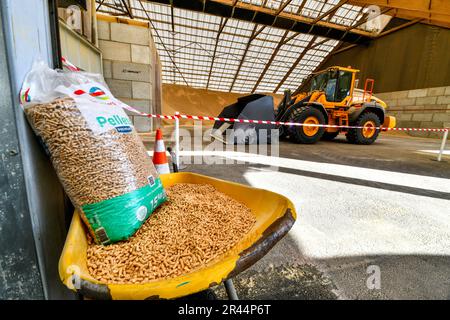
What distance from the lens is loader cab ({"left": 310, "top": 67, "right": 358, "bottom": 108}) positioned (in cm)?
592

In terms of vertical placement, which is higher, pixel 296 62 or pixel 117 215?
pixel 296 62

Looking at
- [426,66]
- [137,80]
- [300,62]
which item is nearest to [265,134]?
[137,80]

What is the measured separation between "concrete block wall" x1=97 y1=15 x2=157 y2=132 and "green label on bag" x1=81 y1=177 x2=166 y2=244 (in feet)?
20.5

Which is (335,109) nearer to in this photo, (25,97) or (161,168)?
(161,168)

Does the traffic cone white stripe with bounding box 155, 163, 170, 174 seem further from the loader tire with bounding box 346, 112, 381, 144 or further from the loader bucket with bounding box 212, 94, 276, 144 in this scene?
the loader tire with bounding box 346, 112, 381, 144

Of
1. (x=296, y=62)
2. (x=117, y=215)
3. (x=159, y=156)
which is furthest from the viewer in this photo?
(x=296, y=62)

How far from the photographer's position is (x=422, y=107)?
10414 mm

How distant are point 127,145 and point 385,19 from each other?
1790cm

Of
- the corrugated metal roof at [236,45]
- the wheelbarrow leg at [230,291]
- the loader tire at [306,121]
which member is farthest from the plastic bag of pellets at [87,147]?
the corrugated metal roof at [236,45]

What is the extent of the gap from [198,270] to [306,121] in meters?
5.49

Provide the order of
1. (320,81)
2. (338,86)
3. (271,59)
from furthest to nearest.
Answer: (271,59) < (320,81) < (338,86)

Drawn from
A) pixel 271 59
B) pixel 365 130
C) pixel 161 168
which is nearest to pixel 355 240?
pixel 161 168

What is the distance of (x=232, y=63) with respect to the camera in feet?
54.7

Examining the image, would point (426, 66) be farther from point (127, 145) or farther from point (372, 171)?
point (127, 145)
